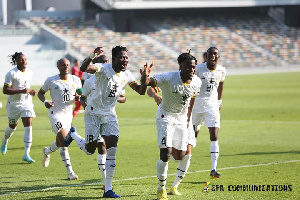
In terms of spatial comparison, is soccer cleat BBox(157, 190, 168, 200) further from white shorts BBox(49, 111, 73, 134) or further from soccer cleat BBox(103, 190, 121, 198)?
white shorts BBox(49, 111, 73, 134)

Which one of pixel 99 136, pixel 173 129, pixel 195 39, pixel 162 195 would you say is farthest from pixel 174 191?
pixel 195 39

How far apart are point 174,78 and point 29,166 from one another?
505cm

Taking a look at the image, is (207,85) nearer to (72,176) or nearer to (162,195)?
(72,176)

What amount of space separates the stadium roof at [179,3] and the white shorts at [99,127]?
53.5 meters

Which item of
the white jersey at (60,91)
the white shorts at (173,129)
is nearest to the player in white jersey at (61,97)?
the white jersey at (60,91)

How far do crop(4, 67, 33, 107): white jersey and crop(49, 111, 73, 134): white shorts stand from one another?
2330mm

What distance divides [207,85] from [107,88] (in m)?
2.93

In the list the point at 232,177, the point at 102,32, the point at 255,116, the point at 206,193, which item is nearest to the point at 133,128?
the point at 255,116

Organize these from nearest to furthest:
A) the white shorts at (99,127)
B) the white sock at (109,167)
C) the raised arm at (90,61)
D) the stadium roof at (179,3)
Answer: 1. the raised arm at (90,61)
2. the white sock at (109,167)
3. the white shorts at (99,127)
4. the stadium roof at (179,3)

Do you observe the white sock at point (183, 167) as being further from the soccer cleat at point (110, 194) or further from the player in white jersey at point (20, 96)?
the player in white jersey at point (20, 96)

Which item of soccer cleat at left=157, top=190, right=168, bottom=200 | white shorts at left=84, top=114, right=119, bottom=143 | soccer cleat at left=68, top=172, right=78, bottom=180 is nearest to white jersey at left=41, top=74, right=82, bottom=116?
soccer cleat at left=68, top=172, right=78, bottom=180

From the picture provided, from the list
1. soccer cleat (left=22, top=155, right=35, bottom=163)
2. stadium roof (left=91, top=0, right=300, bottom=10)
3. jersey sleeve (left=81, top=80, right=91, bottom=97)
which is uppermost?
jersey sleeve (left=81, top=80, right=91, bottom=97)

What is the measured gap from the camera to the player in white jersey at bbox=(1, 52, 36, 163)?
1487 centimetres

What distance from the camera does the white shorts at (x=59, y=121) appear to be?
12930mm
